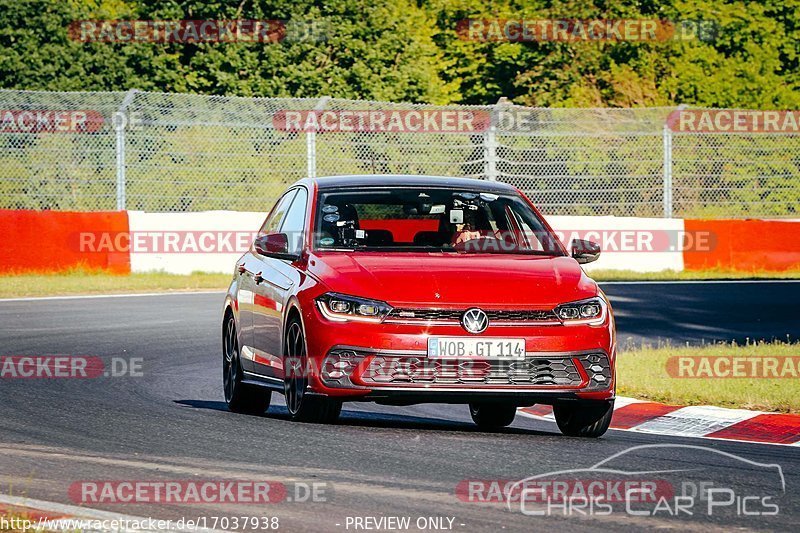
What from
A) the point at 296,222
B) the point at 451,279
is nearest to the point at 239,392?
the point at 296,222

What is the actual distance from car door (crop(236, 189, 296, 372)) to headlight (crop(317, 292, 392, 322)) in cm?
151

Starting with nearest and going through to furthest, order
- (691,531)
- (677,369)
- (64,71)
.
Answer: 1. (691,531)
2. (677,369)
3. (64,71)

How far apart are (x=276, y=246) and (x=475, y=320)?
1.70m

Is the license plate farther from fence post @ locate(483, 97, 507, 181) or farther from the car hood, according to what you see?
fence post @ locate(483, 97, 507, 181)

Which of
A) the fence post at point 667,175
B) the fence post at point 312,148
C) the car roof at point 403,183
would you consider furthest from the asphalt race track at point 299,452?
the fence post at point 667,175

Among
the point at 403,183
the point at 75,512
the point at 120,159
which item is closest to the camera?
the point at 75,512

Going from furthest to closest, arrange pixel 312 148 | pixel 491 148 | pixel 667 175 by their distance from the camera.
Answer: pixel 667 175 < pixel 491 148 < pixel 312 148

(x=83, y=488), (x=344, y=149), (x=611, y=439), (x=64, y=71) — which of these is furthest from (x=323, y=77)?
(x=83, y=488)

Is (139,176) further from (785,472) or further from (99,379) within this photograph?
(785,472)

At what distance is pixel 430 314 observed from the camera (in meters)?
9.51

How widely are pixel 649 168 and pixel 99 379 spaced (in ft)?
52.6

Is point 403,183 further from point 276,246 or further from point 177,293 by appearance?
point 177,293

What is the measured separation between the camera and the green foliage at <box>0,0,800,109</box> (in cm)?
3722

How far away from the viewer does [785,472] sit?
343 inches
